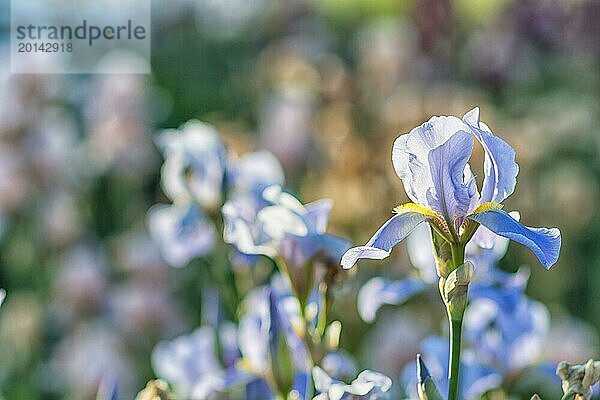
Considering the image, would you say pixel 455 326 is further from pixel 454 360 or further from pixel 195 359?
pixel 195 359

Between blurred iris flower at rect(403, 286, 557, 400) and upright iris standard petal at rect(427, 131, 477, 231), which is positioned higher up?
upright iris standard petal at rect(427, 131, 477, 231)

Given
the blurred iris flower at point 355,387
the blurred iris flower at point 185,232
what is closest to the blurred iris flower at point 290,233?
the blurred iris flower at point 355,387

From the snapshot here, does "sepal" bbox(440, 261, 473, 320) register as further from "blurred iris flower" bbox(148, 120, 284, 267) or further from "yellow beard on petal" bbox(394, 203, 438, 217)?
"blurred iris flower" bbox(148, 120, 284, 267)

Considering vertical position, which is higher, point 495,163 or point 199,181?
point 495,163

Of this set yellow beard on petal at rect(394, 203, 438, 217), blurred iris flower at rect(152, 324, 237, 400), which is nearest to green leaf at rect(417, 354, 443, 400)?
yellow beard on petal at rect(394, 203, 438, 217)

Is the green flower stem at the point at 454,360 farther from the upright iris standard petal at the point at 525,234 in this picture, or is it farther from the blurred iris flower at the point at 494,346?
the blurred iris flower at the point at 494,346

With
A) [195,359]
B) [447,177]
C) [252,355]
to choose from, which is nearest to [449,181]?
[447,177]
